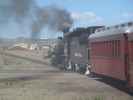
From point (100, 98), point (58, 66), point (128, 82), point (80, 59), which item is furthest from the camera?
point (58, 66)

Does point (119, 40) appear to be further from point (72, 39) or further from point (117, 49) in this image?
point (72, 39)

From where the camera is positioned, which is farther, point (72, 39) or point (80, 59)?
point (72, 39)

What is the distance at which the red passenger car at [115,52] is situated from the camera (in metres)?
20.2

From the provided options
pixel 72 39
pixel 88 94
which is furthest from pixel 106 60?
pixel 72 39

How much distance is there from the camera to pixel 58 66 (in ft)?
155

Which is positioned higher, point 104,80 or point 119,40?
point 119,40

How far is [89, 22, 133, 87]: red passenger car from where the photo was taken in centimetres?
2016

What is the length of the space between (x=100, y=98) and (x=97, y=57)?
9259mm

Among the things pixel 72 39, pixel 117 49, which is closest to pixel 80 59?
pixel 72 39

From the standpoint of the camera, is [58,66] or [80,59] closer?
[80,59]

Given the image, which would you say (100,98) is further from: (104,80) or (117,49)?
(104,80)

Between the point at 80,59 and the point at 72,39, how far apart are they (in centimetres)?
401

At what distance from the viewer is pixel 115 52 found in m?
22.6

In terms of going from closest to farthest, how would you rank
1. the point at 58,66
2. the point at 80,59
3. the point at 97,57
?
the point at 97,57
the point at 80,59
the point at 58,66
